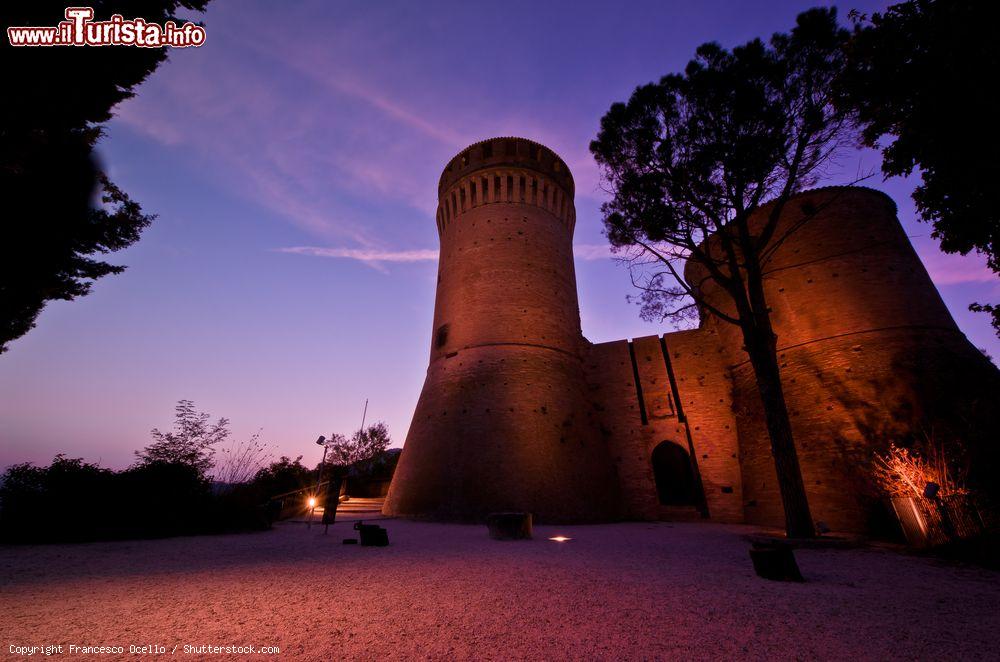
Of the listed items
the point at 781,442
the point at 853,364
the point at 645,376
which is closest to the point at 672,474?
the point at 645,376

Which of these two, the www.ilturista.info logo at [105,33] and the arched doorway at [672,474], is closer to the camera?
the www.ilturista.info logo at [105,33]

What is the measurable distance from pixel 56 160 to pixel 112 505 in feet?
25.4

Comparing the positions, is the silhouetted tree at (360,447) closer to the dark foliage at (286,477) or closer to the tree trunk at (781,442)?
the dark foliage at (286,477)

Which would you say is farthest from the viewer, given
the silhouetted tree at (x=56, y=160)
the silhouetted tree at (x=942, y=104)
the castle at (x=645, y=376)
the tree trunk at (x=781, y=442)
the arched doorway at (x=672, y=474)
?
the arched doorway at (x=672, y=474)

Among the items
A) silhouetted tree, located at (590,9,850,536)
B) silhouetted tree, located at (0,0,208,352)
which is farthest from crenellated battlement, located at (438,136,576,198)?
silhouetted tree, located at (0,0,208,352)

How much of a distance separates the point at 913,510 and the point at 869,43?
827cm

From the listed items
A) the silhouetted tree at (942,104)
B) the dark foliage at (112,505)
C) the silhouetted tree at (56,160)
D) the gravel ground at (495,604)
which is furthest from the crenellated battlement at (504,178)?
the gravel ground at (495,604)

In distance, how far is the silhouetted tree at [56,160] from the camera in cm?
607

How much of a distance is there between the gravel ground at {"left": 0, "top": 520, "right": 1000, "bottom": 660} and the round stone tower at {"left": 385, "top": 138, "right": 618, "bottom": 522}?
569cm

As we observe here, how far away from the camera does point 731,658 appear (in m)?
2.41

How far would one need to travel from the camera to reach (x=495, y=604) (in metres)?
3.44

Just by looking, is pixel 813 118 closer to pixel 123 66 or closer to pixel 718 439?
pixel 718 439

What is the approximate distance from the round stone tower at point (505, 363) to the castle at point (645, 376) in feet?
0.20

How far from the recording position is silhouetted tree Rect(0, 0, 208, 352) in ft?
19.9
